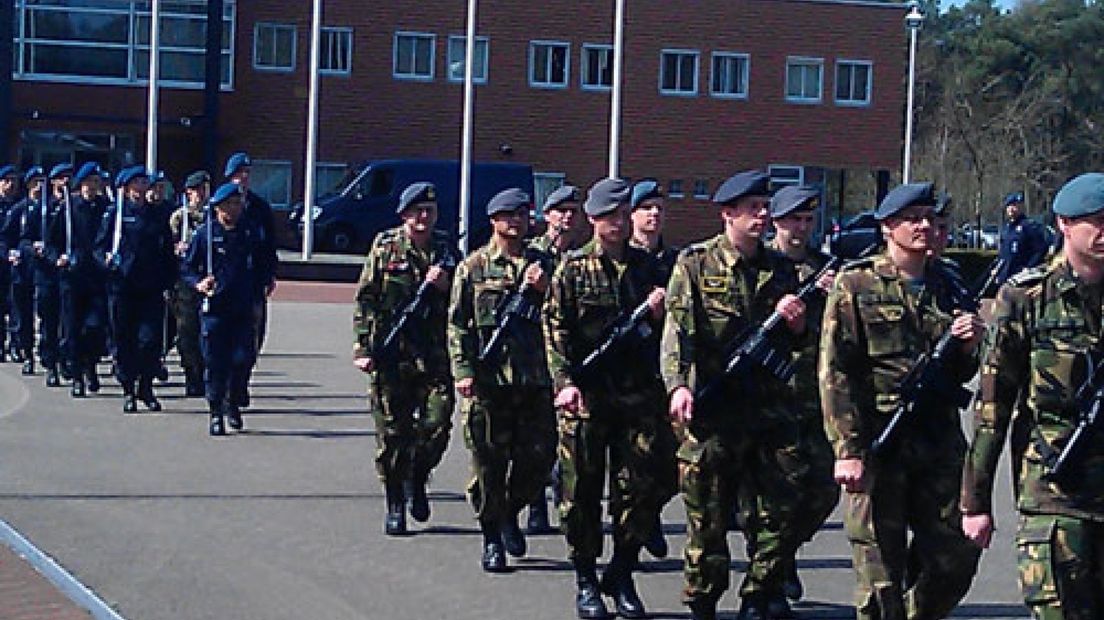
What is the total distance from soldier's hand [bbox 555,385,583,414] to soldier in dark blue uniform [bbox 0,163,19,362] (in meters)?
13.1

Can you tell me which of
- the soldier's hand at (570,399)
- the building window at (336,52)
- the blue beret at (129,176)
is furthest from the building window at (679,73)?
the soldier's hand at (570,399)

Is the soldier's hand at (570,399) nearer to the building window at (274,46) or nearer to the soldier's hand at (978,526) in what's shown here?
the soldier's hand at (978,526)

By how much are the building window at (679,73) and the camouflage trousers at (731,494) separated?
48.5 meters

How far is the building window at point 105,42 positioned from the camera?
2009 inches

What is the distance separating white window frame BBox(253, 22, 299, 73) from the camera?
53.2 meters

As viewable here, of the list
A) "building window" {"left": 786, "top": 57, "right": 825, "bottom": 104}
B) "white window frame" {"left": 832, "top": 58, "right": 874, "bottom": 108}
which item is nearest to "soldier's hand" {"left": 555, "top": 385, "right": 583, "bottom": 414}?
"building window" {"left": 786, "top": 57, "right": 825, "bottom": 104}

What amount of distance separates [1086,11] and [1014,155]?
17.7 meters

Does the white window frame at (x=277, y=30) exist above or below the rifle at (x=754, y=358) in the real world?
above

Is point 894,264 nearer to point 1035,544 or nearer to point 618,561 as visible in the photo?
point 1035,544

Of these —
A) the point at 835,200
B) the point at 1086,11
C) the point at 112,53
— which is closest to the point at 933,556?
the point at 112,53

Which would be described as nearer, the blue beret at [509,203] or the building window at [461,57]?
the blue beret at [509,203]

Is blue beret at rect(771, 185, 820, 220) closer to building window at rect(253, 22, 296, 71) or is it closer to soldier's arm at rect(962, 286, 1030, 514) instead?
soldier's arm at rect(962, 286, 1030, 514)

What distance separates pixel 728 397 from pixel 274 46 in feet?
153

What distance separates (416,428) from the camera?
11094 millimetres
